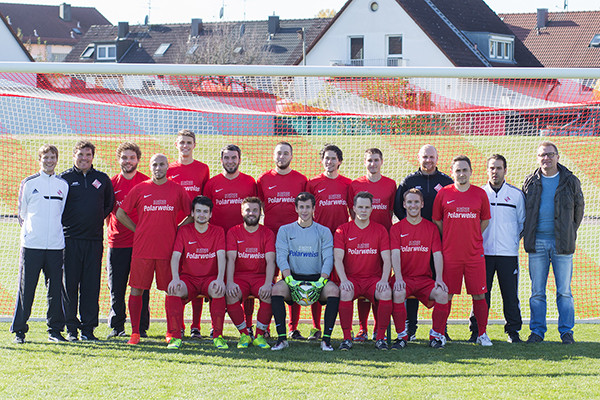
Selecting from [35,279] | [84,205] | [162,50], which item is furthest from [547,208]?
[162,50]

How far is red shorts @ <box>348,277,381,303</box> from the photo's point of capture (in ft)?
19.5

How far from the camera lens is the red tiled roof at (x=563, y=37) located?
36.8 metres

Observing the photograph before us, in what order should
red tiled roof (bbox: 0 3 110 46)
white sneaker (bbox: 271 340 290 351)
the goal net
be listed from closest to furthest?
white sneaker (bbox: 271 340 290 351) → the goal net → red tiled roof (bbox: 0 3 110 46)

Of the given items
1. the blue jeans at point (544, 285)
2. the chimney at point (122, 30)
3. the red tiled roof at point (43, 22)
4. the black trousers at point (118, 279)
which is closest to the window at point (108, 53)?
the chimney at point (122, 30)

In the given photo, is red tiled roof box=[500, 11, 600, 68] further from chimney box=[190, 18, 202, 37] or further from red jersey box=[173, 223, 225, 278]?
red jersey box=[173, 223, 225, 278]

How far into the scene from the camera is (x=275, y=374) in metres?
5.09

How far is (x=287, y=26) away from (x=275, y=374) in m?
40.2

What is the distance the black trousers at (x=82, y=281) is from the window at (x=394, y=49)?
84.2 feet

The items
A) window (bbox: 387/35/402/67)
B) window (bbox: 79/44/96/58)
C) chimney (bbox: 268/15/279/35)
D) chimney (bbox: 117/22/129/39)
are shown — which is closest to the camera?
window (bbox: 387/35/402/67)

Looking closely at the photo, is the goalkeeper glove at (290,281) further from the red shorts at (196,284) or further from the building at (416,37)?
the building at (416,37)

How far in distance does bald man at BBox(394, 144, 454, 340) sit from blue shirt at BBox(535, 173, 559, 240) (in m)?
0.77

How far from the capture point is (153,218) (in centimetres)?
599

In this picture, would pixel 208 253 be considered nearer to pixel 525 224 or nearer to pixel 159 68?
pixel 159 68

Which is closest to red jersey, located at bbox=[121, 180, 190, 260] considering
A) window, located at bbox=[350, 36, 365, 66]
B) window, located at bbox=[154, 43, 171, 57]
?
window, located at bbox=[350, 36, 365, 66]
